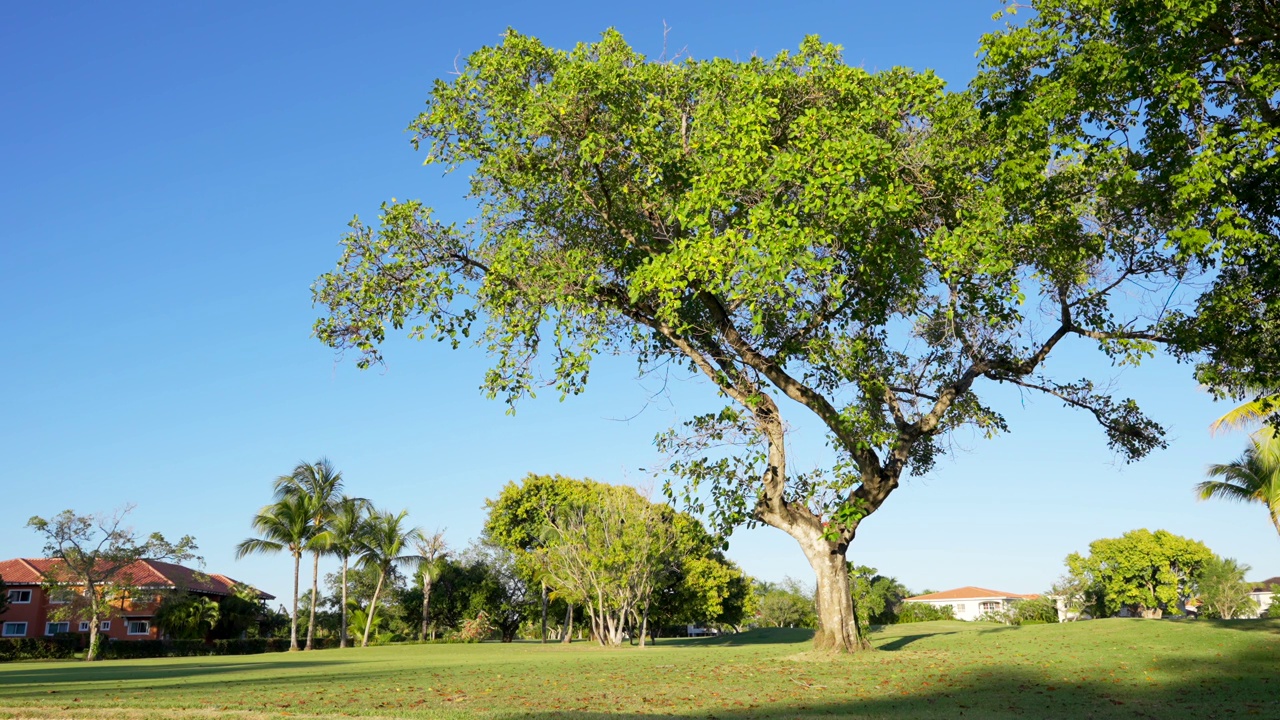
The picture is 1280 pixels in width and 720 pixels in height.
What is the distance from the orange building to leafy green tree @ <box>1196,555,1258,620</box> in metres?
71.6

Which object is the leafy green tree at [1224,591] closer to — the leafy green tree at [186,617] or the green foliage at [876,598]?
the green foliage at [876,598]

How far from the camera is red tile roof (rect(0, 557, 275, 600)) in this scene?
50.9 m

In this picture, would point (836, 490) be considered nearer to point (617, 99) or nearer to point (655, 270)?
point (655, 270)

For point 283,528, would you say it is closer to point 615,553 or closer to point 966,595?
point 615,553

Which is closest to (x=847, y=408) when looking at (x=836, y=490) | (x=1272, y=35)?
(x=836, y=490)

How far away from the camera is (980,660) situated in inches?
671

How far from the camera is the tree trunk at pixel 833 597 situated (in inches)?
717

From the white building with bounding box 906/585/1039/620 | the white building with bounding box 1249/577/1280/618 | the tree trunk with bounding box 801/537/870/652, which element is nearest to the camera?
the tree trunk with bounding box 801/537/870/652

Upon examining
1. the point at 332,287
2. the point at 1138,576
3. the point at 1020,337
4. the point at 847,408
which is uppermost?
the point at 332,287

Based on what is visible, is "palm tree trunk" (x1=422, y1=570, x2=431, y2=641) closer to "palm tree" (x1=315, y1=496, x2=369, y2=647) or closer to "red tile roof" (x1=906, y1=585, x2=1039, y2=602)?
"palm tree" (x1=315, y1=496, x2=369, y2=647)

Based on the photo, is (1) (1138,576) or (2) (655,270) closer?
(2) (655,270)

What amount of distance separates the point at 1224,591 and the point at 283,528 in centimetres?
7003

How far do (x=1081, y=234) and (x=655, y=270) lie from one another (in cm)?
808

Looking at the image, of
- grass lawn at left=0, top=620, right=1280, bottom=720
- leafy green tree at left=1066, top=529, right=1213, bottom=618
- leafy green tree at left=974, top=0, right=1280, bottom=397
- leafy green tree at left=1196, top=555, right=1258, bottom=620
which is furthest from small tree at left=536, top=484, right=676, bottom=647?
leafy green tree at left=1196, top=555, right=1258, bottom=620
